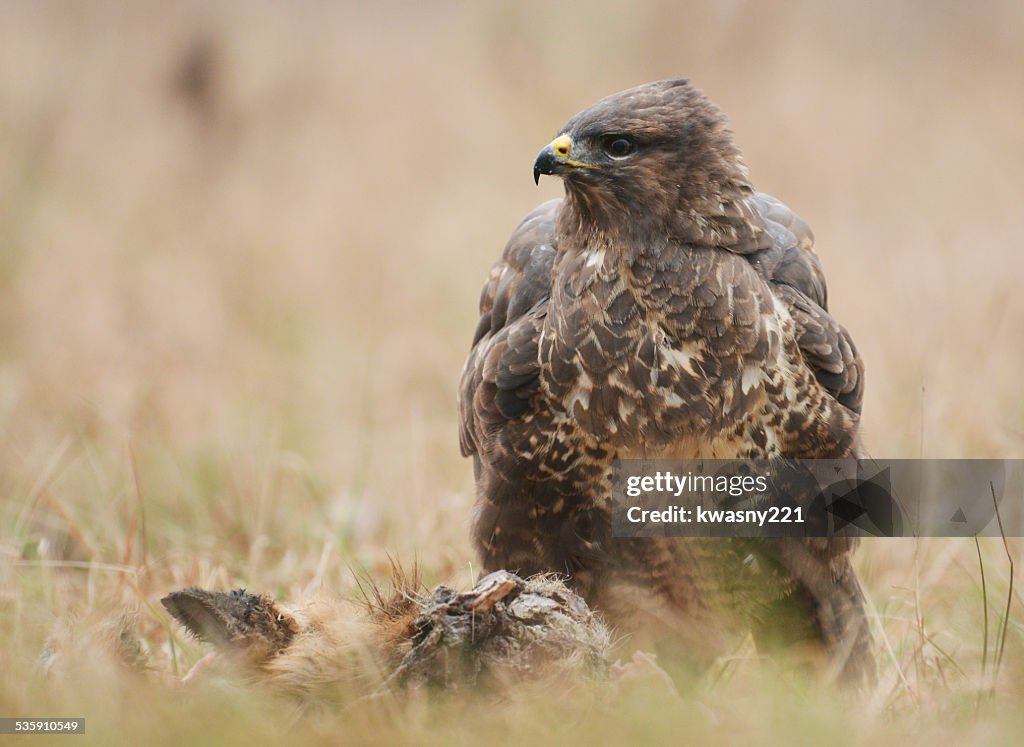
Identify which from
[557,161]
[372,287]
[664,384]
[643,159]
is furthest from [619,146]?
[372,287]

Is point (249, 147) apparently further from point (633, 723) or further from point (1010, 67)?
point (633, 723)

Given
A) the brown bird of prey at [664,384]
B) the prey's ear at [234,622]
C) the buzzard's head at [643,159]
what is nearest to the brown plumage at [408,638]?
the prey's ear at [234,622]

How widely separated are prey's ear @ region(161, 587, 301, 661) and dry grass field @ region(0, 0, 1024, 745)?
12 centimetres

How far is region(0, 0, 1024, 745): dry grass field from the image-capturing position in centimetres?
355

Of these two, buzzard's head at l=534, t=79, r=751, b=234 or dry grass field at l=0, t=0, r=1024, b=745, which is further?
buzzard's head at l=534, t=79, r=751, b=234

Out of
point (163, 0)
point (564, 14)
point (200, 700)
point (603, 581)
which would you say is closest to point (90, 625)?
point (200, 700)

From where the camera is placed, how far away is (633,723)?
8.78ft

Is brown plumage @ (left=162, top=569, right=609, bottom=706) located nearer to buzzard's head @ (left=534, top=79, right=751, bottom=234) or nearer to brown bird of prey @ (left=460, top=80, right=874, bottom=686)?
brown bird of prey @ (left=460, top=80, right=874, bottom=686)

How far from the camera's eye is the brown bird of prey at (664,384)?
12.5 feet

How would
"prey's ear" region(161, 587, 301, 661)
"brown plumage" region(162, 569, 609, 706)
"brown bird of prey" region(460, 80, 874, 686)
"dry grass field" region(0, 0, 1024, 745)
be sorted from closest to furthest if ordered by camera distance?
"brown plumage" region(162, 569, 609, 706)
"prey's ear" region(161, 587, 301, 661)
"dry grass field" region(0, 0, 1024, 745)
"brown bird of prey" region(460, 80, 874, 686)

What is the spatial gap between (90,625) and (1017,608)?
242 centimetres

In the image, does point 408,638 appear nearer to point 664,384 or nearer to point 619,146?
point 664,384

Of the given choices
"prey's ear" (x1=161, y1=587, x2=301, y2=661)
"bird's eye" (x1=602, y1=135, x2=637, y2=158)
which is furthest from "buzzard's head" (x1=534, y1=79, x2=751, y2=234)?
"prey's ear" (x1=161, y1=587, x2=301, y2=661)

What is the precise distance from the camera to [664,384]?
3799mm
